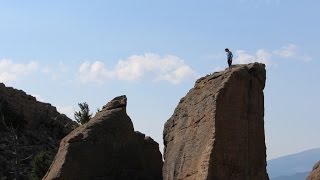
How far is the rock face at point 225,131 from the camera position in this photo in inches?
818

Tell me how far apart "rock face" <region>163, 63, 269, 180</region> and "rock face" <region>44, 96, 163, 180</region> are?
374 cm

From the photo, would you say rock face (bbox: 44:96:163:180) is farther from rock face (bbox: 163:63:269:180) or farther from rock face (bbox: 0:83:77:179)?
rock face (bbox: 0:83:77:179)

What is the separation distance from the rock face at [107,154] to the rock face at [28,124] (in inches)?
1010

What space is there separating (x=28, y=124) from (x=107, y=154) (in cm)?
3491

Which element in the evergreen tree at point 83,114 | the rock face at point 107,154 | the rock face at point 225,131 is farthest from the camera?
the evergreen tree at point 83,114

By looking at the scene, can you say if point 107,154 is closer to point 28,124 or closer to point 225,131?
point 225,131

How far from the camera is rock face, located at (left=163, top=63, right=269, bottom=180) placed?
68.1 ft

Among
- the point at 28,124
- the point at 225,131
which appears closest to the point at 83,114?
the point at 28,124

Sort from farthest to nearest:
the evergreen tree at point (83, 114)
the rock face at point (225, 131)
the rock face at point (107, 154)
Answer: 1. the evergreen tree at point (83, 114)
2. the rock face at point (107, 154)
3. the rock face at point (225, 131)

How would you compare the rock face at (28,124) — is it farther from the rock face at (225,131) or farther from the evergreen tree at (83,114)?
the rock face at (225,131)

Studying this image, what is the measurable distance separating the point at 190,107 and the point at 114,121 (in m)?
4.83

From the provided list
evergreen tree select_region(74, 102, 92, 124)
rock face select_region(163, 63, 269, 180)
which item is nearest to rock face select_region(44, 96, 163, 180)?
rock face select_region(163, 63, 269, 180)

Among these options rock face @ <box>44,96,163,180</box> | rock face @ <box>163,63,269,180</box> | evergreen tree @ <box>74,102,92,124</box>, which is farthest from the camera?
evergreen tree @ <box>74,102,92,124</box>

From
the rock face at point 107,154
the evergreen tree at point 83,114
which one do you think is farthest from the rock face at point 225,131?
the evergreen tree at point 83,114
